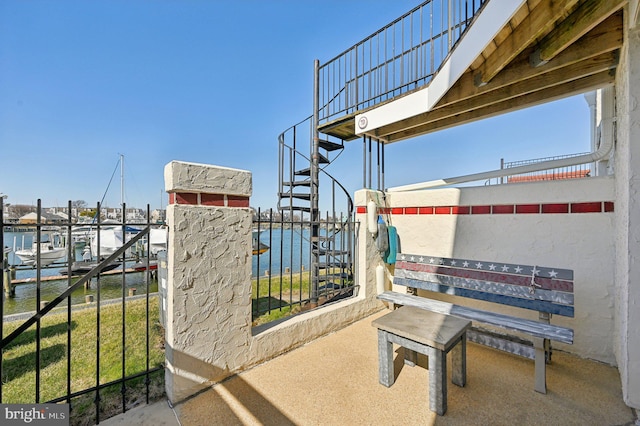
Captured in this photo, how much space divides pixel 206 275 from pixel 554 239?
351 cm

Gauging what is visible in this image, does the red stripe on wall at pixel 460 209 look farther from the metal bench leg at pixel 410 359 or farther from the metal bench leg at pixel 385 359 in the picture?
the metal bench leg at pixel 385 359

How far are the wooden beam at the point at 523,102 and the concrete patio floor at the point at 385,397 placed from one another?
9.19 ft

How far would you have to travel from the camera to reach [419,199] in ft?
13.5

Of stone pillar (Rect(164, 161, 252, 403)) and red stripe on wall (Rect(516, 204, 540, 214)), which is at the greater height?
red stripe on wall (Rect(516, 204, 540, 214))

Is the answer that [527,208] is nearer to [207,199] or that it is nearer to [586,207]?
[586,207]

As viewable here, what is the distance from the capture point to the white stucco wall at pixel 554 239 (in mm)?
2914

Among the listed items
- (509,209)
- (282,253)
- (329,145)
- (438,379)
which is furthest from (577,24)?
(329,145)

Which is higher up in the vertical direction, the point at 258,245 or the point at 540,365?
the point at 258,245

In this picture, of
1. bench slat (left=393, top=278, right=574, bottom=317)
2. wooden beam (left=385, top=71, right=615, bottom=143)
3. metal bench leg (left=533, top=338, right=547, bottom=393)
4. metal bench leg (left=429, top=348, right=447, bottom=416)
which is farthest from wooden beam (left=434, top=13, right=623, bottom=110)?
Result: metal bench leg (left=429, top=348, right=447, bottom=416)

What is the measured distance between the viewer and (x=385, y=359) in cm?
246

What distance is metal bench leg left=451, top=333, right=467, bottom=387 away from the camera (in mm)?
2467

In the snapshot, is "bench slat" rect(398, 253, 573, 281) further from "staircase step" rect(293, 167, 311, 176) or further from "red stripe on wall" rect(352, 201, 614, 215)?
"staircase step" rect(293, 167, 311, 176)

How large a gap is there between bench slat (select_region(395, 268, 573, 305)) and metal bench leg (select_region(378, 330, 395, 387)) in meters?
1.38

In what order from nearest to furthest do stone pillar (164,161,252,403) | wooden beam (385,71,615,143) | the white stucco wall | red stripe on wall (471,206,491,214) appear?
stone pillar (164,161,252,403) → the white stucco wall → wooden beam (385,71,615,143) → red stripe on wall (471,206,491,214)
